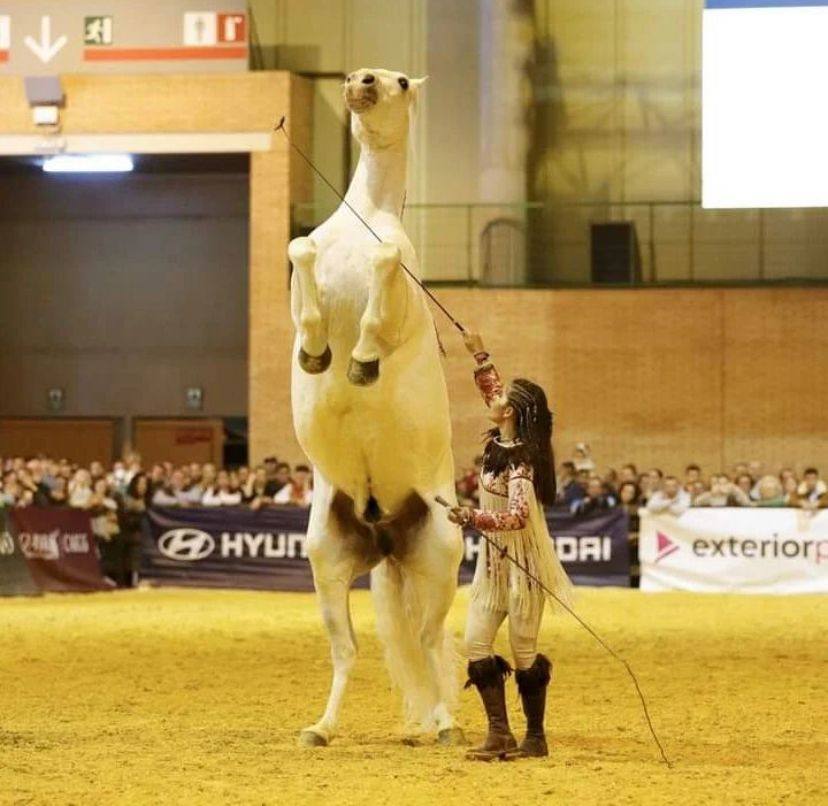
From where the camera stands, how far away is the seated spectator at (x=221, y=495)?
24.6 m

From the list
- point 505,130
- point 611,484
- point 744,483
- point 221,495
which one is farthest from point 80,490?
point 505,130

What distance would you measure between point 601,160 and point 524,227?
230 cm

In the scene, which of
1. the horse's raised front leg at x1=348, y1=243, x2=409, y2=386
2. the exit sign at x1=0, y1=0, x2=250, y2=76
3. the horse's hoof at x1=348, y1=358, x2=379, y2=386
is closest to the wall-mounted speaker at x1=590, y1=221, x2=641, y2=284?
the exit sign at x1=0, y1=0, x2=250, y2=76

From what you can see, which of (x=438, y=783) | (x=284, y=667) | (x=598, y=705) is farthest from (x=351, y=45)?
(x=438, y=783)

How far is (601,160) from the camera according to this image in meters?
30.6

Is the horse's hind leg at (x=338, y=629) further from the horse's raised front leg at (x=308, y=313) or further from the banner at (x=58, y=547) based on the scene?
the banner at (x=58, y=547)

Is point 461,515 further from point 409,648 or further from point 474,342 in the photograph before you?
point 409,648

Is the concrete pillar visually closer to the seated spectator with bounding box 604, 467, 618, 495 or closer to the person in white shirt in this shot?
the seated spectator with bounding box 604, 467, 618, 495

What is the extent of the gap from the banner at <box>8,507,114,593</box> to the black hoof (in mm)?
14510

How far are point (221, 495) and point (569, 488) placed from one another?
17.2 ft

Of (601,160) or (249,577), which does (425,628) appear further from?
(601,160)

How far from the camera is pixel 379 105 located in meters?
9.34

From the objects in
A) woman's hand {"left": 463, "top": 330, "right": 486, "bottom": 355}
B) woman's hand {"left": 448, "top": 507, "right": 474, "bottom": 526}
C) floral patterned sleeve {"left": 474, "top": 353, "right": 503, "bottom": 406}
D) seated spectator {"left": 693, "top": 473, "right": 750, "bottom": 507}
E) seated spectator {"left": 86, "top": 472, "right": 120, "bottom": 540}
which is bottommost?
seated spectator {"left": 86, "top": 472, "right": 120, "bottom": 540}

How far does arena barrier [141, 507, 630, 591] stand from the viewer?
23281mm
